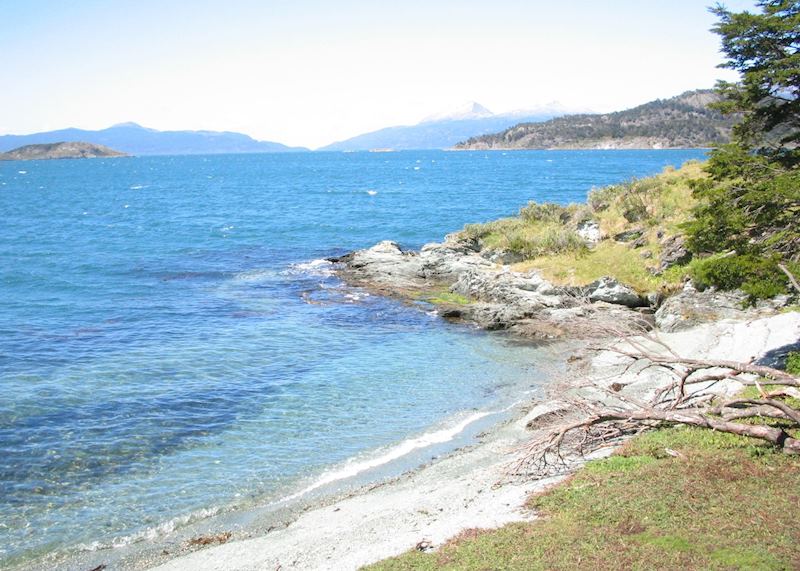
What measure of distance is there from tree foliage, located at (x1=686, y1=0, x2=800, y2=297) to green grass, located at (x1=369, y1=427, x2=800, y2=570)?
541 cm

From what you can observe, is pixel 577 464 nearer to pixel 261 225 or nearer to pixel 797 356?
pixel 797 356

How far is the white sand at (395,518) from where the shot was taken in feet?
38.4

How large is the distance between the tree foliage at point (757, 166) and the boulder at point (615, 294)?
10.8 m

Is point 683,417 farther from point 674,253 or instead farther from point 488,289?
point 488,289

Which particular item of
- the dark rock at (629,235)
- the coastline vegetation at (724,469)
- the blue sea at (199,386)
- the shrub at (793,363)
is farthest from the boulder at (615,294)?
the shrub at (793,363)

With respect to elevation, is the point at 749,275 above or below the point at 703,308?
above

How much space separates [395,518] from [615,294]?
61.6 feet

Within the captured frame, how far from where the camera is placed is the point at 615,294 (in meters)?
28.8

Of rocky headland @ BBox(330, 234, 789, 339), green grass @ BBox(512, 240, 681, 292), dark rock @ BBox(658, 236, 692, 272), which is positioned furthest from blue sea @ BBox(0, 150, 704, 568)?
dark rock @ BBox(658, 236, 692, 272)

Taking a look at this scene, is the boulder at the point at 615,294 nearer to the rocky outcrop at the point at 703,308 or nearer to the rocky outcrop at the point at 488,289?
the rocky outcrop at the point at 488,289

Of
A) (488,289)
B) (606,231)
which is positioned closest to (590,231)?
(606,231)

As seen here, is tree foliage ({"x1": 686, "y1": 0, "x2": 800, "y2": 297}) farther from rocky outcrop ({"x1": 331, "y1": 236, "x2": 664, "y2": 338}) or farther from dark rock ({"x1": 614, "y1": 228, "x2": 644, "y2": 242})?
dark rock ({"x1": 614, "y1": 228, "x2": 644, "y2": 242})

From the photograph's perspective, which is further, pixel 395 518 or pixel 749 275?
pixel 749 275

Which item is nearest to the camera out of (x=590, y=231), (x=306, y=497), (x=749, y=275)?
(x=306, y=497)
